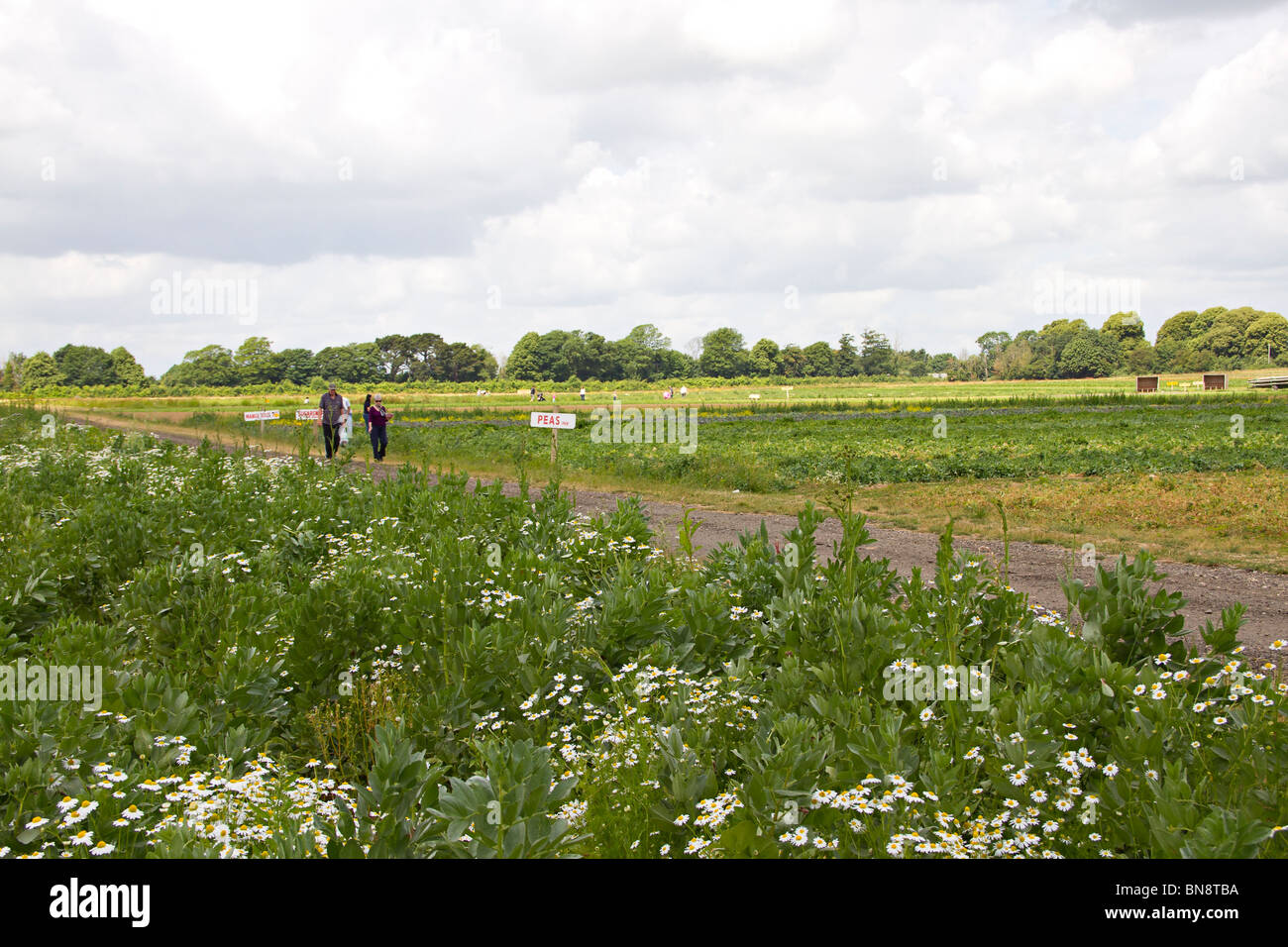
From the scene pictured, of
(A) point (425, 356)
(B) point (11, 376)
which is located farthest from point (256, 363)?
(B) point (11, 376)

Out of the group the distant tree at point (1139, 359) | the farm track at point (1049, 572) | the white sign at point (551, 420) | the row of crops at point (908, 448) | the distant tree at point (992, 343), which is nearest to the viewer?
the farm track at point (1049, 572)

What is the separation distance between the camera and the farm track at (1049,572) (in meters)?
7.70

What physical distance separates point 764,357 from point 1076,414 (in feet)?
296

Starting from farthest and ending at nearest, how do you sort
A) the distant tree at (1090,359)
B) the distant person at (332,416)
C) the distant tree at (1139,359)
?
1. the distant tree at (1090,359)
2. the distant tree at (1139,359)
3. the distant person at (332,416)

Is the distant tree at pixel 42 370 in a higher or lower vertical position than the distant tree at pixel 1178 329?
lower

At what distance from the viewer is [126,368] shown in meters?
115

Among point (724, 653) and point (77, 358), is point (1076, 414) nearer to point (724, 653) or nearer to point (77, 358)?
point (724, 653)

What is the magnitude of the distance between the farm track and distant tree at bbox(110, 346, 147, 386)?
118 m

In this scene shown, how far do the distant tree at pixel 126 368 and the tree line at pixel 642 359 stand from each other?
138 millimetres

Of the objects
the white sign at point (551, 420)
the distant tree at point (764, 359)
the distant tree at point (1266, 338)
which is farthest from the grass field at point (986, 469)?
the distant tree at point (1266, 338)

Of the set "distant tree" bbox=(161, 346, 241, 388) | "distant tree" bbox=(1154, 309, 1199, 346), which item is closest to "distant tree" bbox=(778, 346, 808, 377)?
"distant tree" bbox=(1154, 309, 1199, 346)

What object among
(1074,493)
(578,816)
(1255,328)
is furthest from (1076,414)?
(1255,328)

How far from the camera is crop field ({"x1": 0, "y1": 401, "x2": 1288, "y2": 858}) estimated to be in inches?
105

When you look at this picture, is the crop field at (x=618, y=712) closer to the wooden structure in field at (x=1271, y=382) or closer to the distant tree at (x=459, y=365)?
Result: the wooden structure in field at (x=1271, y=382)
